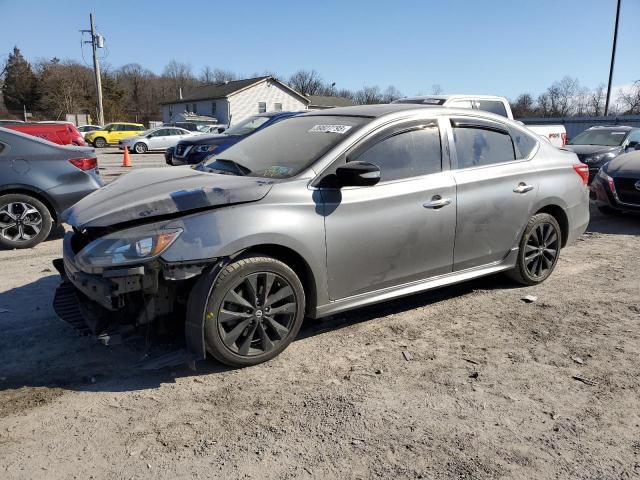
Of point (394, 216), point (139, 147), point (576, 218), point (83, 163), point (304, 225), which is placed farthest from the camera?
point (139, 147)

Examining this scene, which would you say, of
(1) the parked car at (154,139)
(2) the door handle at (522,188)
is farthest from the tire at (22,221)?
(1) the parked car at (154,139)

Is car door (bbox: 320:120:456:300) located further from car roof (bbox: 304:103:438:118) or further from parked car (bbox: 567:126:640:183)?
parked car (bbox: 567:126:640:183)

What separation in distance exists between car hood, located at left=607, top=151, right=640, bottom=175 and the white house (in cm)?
4889

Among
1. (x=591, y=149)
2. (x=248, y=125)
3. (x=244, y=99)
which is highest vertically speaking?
(x=244, y=99)

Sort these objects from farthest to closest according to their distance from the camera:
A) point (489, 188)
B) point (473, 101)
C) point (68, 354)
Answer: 1. point (473, 101)
2. point (489, 188)
3. point (68, 354)

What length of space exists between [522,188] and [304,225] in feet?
7.75

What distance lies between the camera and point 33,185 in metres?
6.35

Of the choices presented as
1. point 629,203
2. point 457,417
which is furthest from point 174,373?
point 629,203

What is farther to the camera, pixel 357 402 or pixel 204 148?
pixel 204 148

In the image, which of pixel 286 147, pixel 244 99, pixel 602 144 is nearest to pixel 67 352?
pixel 286 147

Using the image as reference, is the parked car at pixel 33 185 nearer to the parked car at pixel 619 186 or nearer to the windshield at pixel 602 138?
the parked car at pixel 619 186

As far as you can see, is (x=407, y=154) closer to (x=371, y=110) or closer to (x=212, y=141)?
(x=371, y=110)

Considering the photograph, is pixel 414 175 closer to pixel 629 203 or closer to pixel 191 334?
pixel 191 334

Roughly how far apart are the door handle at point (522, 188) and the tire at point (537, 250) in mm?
Answer: 301
